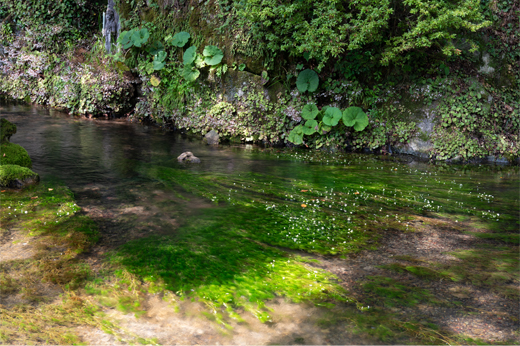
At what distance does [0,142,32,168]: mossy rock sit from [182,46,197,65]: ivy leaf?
20.8ft

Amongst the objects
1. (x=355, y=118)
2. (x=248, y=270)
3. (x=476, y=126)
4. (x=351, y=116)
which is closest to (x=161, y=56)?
(x=351, y=116)

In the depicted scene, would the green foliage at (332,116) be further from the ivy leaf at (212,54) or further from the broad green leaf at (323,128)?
the ivy leaf at (212,54)

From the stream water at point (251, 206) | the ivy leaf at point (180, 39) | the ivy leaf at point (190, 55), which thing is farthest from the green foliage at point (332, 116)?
the ivy leaf at point (180, 39)

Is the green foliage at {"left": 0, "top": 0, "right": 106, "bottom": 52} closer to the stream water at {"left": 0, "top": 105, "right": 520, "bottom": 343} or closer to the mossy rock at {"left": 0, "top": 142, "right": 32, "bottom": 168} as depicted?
the stream water at {"left": 0, "top": 105, "right": 520, "bottom": 343}

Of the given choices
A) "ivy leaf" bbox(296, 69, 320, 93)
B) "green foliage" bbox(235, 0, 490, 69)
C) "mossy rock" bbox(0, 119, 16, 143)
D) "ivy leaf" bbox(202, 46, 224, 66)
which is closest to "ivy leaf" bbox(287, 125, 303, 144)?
"ivy leaf" bbox(296, 69, 320, 93)

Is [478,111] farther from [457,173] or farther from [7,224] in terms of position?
[7,224]

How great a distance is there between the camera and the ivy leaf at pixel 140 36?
45.4 feet

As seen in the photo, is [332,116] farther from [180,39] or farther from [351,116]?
[180,39]

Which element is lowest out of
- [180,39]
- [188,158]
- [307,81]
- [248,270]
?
[248,270]

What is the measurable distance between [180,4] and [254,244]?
1132cm

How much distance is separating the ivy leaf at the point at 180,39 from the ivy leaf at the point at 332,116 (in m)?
→ 5.49

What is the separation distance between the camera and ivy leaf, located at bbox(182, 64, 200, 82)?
1266cm

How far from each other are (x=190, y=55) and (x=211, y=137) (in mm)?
2807

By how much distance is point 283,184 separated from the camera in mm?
7504
